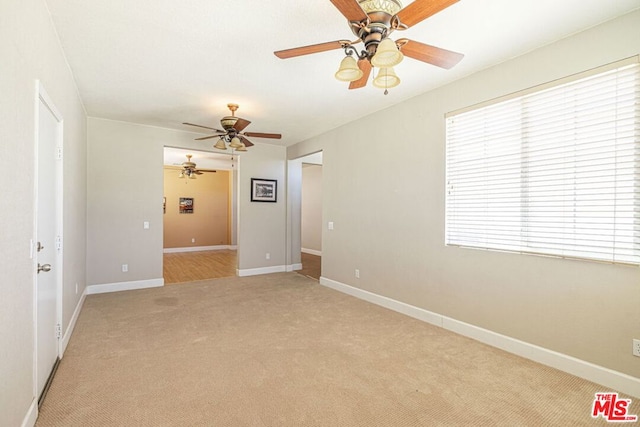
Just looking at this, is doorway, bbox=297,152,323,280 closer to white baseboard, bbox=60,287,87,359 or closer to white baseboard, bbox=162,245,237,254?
white baseboard, bbox=162,245,237,254

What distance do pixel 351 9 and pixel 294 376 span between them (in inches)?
99.2

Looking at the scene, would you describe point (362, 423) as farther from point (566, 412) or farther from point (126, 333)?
point (126, 333)

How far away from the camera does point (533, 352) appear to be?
2693mm

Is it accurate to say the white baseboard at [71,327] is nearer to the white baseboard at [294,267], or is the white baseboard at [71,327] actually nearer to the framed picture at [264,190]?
the framed picture at [264,190]

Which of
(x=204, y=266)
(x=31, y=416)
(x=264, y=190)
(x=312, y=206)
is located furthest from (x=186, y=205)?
(x=31, y=416)

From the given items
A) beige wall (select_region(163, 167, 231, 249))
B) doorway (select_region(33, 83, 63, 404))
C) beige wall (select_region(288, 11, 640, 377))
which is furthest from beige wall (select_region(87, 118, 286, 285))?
beige wall (select_region(163, 167, 231, 249))

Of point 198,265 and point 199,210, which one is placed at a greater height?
point 199,210

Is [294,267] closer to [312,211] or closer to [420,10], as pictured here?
[312,211]

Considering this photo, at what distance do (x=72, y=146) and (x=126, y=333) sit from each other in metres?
2.10

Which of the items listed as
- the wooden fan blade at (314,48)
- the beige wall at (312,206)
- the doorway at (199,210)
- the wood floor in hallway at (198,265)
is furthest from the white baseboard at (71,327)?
the beige wall at (312,206)

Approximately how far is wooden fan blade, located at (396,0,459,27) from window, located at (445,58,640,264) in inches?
62.9

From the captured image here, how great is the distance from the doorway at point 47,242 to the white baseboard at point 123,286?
2.40 m

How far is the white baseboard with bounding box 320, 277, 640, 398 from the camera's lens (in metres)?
2.24

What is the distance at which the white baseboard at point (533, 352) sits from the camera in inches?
88.2
